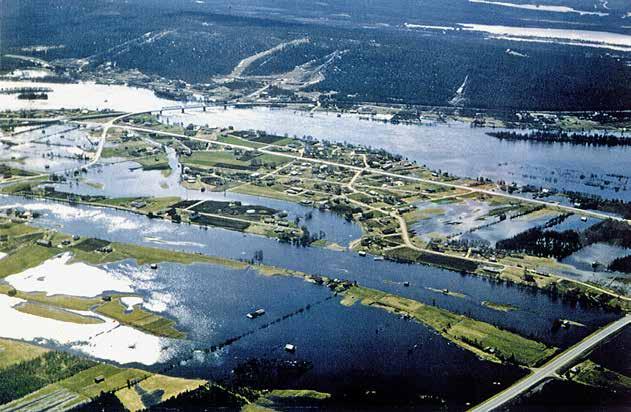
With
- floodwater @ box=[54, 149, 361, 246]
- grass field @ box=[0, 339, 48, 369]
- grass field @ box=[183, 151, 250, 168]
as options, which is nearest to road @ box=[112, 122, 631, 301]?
grass field @ box=[183, 151, 250, 168]

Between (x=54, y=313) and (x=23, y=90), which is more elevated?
(x=23, y=90)

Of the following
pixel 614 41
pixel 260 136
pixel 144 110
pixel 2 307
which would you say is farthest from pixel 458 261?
pixel 614 41

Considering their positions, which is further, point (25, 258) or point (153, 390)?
point (25, 258)

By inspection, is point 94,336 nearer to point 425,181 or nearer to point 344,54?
point 425,181

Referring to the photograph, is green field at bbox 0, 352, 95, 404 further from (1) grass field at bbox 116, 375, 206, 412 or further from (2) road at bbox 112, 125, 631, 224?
(2) road at bbox 112, 125, 631, 224

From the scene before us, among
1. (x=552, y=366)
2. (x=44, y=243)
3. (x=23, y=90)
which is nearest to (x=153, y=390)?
(x=552, y=366)

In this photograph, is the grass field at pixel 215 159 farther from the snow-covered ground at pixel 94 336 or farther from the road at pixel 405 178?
the snow-covered ground at pixel 94 336

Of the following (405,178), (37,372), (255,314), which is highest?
(405,178)

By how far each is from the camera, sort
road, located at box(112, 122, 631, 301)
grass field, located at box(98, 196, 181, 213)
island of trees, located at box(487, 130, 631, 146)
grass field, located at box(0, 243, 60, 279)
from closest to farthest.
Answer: grass field, located at box(0, 243, 60, 279), road, located at box(112, 122, 631, 301), grass field, located at box(98, 196, 181, 213), island of trees, located at box(487, 130, 631, 146)

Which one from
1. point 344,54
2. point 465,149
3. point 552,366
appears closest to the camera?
point 552,366
